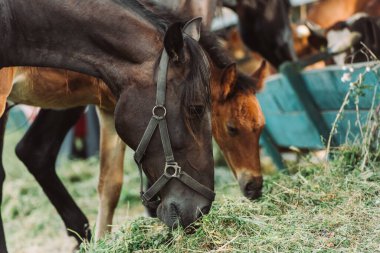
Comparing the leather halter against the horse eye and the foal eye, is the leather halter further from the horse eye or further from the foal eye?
the horse eye

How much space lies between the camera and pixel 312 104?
6176 millimetres

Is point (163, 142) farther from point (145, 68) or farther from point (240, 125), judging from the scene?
point (240, 125)

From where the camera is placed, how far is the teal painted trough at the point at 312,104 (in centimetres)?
495

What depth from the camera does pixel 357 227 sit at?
346 cm

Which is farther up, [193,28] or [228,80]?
[193,28]

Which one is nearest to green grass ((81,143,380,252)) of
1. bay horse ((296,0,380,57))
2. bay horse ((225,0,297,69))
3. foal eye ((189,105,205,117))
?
foal eye ((189,105,205,117))

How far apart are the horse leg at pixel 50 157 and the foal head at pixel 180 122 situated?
163 centimetres

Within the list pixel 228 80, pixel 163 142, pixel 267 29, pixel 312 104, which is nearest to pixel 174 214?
pixel 163 142

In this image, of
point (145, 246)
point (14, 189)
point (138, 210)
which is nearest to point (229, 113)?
point (145, 246)

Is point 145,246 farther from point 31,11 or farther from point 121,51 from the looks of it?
point 31,11

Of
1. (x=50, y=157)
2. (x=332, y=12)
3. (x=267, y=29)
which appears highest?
(x=332, y=12)

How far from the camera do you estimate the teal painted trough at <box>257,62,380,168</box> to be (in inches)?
195

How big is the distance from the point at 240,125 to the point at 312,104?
1.24 m

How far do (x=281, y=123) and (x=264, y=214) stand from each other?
122 inches
